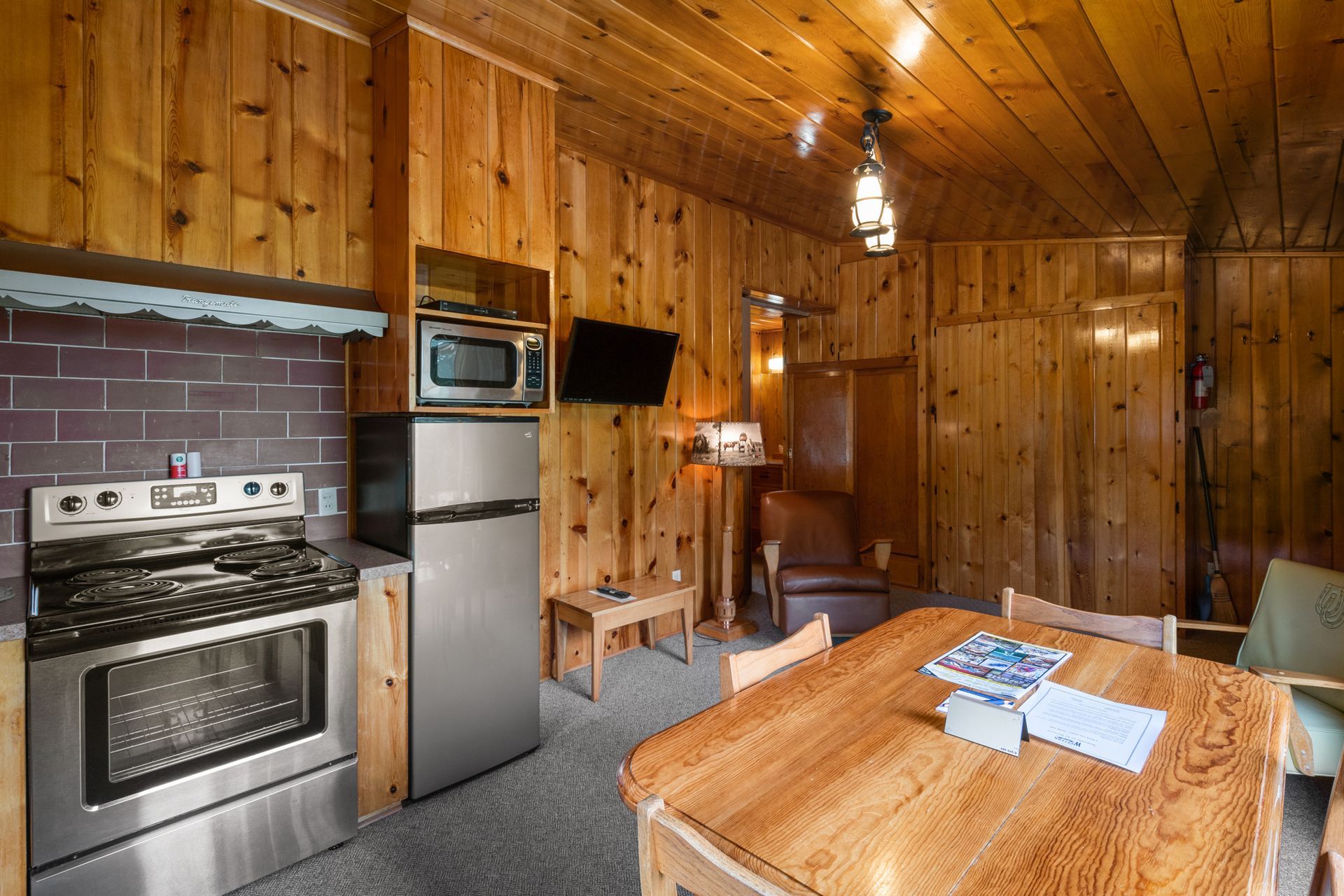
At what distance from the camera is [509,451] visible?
262 centimetres

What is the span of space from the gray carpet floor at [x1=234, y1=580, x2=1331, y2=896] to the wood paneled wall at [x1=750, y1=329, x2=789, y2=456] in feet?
14.2

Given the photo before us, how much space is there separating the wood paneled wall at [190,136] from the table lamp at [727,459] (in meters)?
2.08

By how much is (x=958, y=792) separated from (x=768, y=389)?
616cm

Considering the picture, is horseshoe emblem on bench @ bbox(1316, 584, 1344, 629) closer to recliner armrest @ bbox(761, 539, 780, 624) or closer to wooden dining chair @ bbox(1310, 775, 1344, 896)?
wooden dining chair @ bbox(1310, 775, 1344, 896)

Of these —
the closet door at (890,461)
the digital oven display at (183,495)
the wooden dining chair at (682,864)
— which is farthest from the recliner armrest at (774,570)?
the wooden dining chair at (682,864)

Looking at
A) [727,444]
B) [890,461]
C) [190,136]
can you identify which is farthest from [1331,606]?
[190,136]

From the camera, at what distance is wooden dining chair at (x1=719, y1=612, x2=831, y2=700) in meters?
1.49

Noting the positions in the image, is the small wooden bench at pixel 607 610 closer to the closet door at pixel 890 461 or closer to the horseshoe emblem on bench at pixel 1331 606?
the closet door at pixel 890 461

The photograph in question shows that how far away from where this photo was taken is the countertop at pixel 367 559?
2.22 m

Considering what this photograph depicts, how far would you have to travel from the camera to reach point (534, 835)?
2184mm

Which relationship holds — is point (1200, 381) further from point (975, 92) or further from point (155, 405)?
point (155, 405)

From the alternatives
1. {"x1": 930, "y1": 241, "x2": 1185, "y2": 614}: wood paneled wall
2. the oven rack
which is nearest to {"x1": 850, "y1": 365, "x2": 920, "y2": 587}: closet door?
{"x1": 930, "y1": 241, "x2": 1185, "y2": 614}: wood paneled wall

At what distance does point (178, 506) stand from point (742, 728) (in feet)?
6.86

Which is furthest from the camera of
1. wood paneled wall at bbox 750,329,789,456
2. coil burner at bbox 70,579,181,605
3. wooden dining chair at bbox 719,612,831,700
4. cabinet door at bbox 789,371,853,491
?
wood paneled wall at bbox 750,329,789,456
